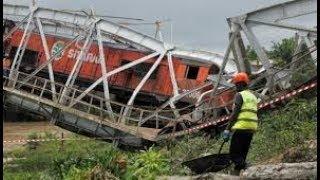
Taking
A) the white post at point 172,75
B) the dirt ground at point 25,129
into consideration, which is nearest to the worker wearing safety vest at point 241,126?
the white post at point 172,75

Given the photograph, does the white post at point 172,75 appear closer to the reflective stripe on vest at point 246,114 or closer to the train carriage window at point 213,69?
the train carriage window at point 213,69

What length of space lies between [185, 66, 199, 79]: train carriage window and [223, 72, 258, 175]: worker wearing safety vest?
53.7ft

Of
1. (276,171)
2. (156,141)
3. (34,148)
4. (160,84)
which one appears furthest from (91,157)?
(160,84)

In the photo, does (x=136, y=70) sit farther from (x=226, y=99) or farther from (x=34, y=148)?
(x=226, y=99)

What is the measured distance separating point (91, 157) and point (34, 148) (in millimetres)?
15165

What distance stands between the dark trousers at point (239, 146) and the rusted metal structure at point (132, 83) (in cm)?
603

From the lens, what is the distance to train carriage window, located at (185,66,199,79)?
86.2 ft

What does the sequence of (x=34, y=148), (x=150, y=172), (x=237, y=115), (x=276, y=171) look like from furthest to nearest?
(x=34, y=148)
(x=150, y=172)
(x=237, y=115)
(x=276, y=171)

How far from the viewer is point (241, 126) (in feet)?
32.0

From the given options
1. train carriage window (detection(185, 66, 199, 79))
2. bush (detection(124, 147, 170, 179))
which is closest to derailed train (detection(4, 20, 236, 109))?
train carriage window (detection(185, 66, 199, 79))

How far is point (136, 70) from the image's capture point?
2822 cm

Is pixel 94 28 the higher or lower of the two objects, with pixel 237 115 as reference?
higher

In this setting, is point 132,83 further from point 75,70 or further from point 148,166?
point 148,166

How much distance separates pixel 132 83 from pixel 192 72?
3329 millimetres
